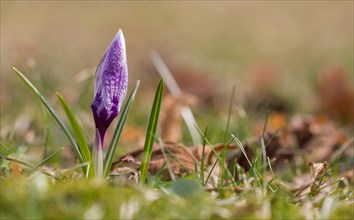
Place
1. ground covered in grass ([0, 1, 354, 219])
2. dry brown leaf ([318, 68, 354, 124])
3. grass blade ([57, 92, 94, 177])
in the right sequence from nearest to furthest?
ground covered in grass ([0, 1, 354, 219]) → grass blade ([57, 92, 94, 177]) → dry brown leaf ([318, 68, 354, 124])

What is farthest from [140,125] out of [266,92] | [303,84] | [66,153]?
[303,84]

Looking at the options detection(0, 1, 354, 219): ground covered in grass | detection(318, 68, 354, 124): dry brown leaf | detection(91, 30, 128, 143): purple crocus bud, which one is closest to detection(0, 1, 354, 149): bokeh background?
detection(0, 1, 354, 219): ground covered in grass

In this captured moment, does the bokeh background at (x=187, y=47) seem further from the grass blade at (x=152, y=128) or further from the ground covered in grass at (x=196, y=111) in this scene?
the grass blade at (x=152, y=128)

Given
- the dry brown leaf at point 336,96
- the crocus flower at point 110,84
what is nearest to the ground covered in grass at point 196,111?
the dry brown leaf at point 336,96

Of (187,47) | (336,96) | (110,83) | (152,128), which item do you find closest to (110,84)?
(110,83)

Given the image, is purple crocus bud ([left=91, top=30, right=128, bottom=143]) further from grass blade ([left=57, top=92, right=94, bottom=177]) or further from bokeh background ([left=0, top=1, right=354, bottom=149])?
bokeh background ([left=0, top=1, right=354, bottom=149])
